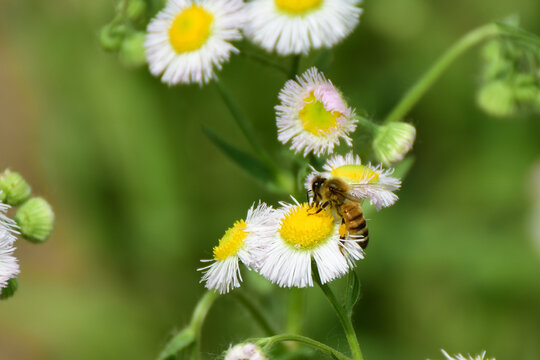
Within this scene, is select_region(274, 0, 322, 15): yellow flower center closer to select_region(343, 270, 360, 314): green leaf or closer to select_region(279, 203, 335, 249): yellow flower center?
select_region(279, 203, 335, 249): yellow flower center

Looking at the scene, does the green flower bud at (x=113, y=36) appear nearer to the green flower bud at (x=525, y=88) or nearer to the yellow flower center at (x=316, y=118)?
the yellow flower center at (x=316, y=118)

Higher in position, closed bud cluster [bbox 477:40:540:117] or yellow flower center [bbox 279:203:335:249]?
closed bud cluster [bbox 477:40:540:117]

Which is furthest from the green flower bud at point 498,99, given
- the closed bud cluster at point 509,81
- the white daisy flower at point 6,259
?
the white daisy flower at point 6,259

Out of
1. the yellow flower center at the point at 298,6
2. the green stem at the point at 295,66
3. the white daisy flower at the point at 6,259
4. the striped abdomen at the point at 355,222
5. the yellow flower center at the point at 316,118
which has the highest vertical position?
the yellow flower center at the point at 298,6

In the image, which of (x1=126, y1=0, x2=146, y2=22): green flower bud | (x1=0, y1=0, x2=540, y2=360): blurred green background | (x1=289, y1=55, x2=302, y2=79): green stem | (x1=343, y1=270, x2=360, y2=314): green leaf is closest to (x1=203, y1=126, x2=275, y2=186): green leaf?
(x1=289, y1=55, x2=302, y2=79): green stem

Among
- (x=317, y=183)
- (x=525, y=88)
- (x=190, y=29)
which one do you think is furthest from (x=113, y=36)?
(x=525, y=88)

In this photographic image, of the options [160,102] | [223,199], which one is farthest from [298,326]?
[160,102]
